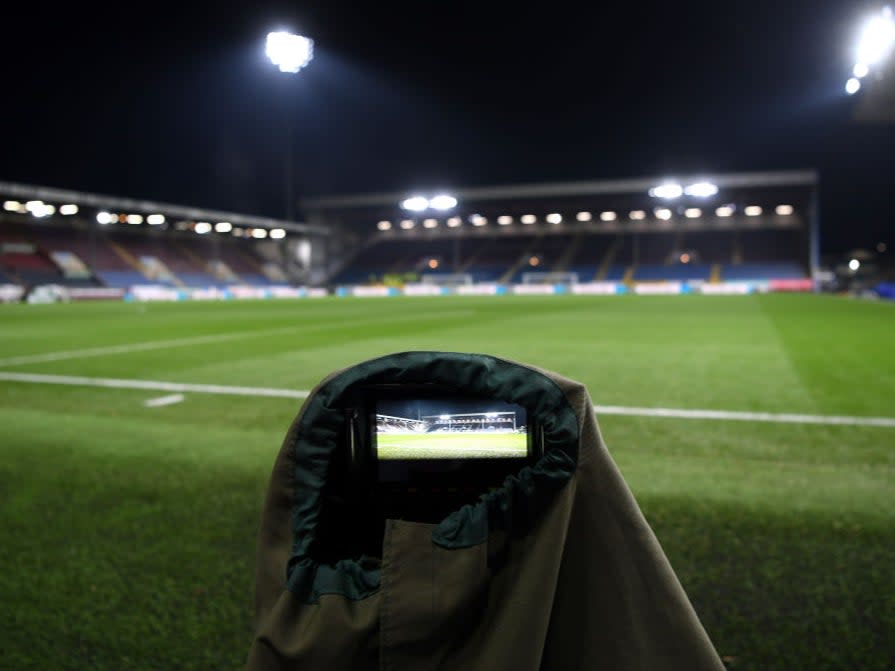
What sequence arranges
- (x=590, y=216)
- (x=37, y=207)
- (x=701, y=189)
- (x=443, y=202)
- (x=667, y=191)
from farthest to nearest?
1. (x=590, y=216)
2. (x=443, y=202)
3. (x=667, y=191)
4. (x=701, y=189)
5. (x=37, y=207)

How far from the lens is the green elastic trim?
94 centimetres

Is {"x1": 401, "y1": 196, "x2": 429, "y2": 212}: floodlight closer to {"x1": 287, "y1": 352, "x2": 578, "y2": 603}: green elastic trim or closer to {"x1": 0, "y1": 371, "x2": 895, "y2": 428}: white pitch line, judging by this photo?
{"x1": 0, "y1": 371, "x2": 895, "y2": 428}: white pitch line

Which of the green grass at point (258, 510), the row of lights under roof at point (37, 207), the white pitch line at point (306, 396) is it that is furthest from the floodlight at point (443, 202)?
the white pitch line at point (306, 396)

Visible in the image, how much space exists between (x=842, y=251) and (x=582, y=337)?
233ft

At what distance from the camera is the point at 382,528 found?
1.10 m

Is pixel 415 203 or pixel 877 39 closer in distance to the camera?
pixel 877 39

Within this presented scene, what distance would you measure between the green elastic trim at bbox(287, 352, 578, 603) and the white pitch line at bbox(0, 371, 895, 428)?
2.89 metres

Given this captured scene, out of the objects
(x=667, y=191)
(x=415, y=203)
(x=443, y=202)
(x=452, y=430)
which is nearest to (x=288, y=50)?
(x=415, y=203)

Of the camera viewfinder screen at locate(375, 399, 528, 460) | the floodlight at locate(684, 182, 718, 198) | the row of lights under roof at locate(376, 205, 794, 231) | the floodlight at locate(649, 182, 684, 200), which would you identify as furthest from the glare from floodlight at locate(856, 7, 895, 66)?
the camera viewfinder screen at locate(375, 399, 528, 460)

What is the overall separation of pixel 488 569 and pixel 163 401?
586 cm

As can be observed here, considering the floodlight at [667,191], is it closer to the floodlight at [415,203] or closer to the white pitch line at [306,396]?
the floodlight at [415,203]

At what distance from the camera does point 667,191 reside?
47.2 metres

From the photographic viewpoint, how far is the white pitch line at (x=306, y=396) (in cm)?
510

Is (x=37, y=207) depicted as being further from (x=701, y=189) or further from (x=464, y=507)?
(x=464, y=507)
